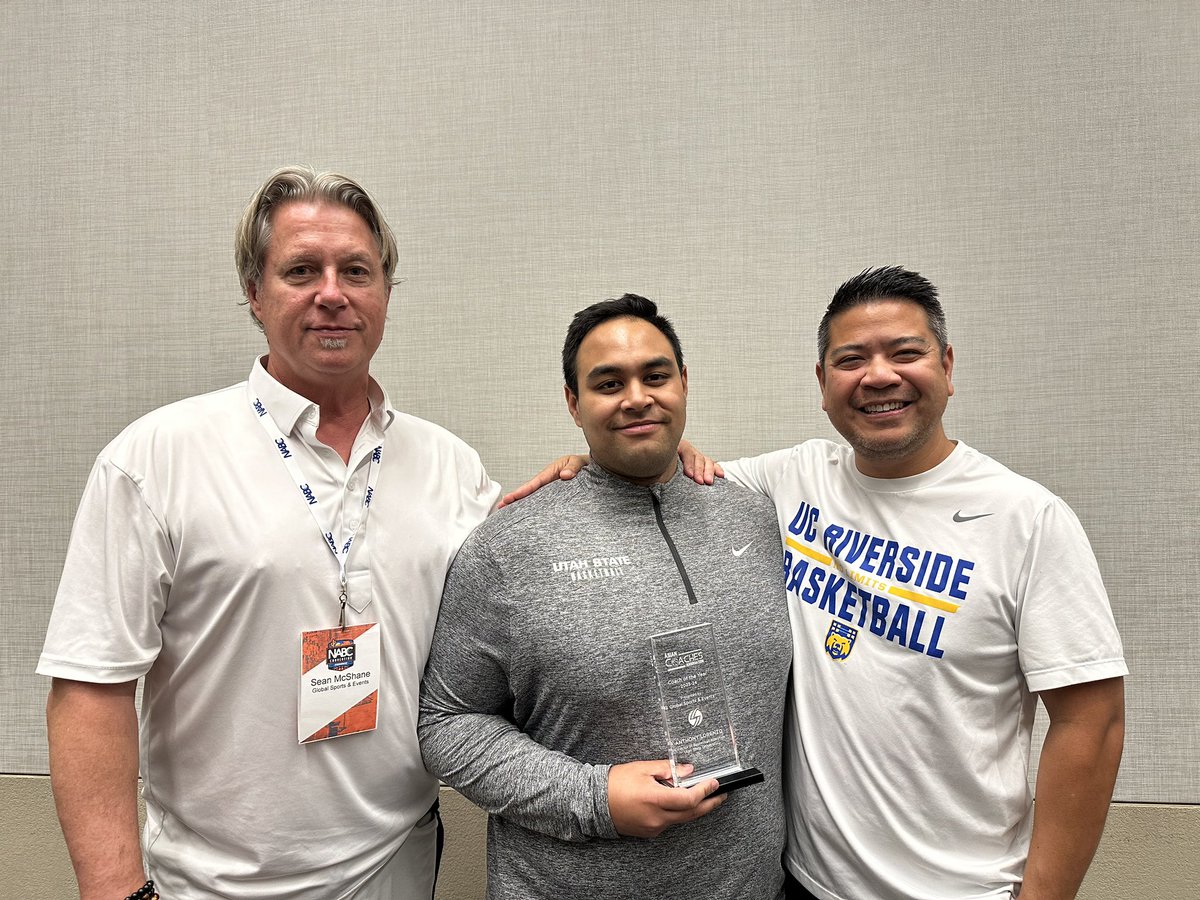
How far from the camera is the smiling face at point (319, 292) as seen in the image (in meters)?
1.35

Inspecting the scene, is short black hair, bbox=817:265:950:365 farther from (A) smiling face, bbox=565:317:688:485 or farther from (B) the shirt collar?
(B) the shirt collar

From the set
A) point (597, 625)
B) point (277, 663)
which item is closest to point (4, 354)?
point (277, 663)

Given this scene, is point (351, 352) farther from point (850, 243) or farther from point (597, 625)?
point (850, 243)

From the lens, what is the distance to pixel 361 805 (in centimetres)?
140

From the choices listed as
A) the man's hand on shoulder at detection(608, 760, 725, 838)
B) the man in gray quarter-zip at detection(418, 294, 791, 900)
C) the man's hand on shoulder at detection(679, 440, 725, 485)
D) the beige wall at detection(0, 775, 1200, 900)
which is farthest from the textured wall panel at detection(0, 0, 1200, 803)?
the man's hand on shoulder at detection(608, 760, 725, 838)

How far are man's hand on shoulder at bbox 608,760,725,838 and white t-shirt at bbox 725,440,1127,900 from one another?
314 millimetres

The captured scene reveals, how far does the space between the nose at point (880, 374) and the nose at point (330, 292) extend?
1027 millimetres

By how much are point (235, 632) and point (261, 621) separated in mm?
52

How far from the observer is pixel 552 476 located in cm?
163

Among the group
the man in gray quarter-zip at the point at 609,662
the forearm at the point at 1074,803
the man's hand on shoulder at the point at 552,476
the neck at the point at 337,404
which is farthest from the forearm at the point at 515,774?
the forearm at the point at 1074,803

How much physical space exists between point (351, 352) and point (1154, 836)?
2.41 meters

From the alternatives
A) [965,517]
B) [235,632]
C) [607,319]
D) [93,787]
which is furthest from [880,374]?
[93,787]

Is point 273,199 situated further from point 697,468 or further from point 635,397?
point 697,468

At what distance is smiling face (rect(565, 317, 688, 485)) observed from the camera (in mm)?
1442
